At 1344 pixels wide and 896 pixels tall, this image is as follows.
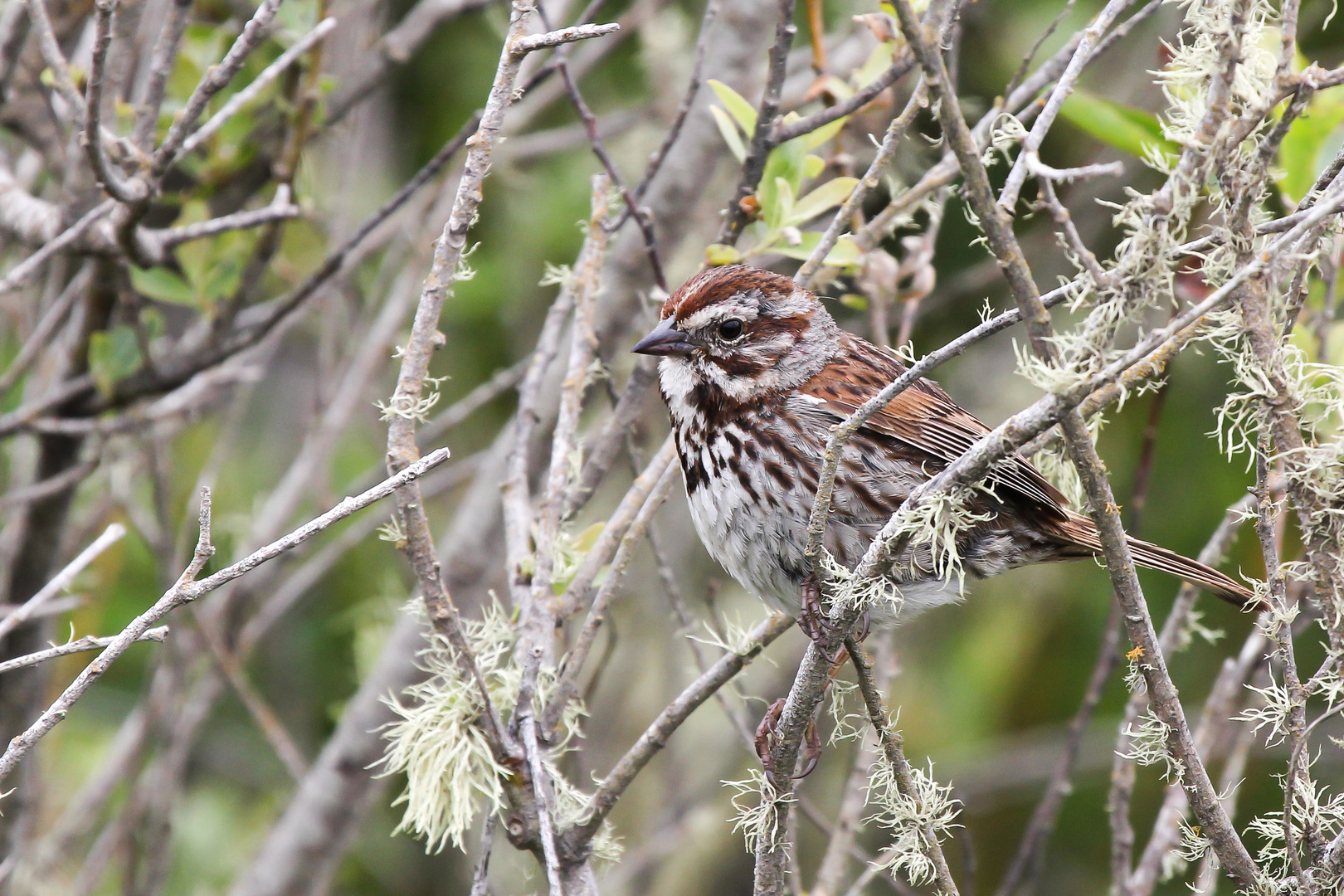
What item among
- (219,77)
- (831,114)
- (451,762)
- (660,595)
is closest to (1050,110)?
(831,114)

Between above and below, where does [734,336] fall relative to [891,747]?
above

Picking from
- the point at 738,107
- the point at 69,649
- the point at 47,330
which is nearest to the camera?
the point at 69,649

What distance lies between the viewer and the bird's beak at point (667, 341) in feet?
10.2

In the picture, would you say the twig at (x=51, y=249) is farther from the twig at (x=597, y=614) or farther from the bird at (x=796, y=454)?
the twig at (x=597, y=614)

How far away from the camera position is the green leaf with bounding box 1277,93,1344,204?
301 cm

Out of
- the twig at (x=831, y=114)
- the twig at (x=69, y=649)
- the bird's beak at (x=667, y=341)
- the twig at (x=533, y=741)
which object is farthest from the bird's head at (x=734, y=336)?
the twig at (x=69, y=649)

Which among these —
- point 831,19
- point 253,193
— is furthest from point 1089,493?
point 831,19

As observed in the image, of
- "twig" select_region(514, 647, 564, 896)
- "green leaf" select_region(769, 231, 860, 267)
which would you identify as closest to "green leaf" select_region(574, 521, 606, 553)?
"twig" select_region(514, 647, 564, 896)

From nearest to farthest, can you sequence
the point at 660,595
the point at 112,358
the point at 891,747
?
the point at 891,747, the point at 112,358, the point at 660,595

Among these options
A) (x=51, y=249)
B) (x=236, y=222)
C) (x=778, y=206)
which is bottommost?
(x=778, y=206)

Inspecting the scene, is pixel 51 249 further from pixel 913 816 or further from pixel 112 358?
pixel 913 816

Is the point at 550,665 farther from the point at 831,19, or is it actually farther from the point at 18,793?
the point at 831,19

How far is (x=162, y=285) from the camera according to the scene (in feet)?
12.4

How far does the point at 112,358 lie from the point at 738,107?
6.44ft
